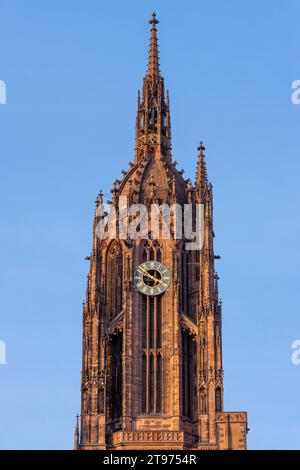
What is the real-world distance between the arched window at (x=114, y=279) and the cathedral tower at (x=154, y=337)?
0.08 meters

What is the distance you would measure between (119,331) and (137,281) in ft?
14.1

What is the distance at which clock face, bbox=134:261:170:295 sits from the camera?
431ft

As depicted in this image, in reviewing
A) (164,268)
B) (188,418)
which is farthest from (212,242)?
(188,418)

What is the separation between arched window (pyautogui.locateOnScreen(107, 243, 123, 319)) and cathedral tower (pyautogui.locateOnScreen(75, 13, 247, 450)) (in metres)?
0.08

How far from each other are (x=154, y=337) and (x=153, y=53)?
94.8 ft

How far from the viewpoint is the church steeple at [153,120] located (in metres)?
140

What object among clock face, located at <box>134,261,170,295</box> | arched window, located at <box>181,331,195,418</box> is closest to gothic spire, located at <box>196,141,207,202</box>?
clock face, located at <box>134,261,170,295</box>

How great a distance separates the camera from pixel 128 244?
132375 mm

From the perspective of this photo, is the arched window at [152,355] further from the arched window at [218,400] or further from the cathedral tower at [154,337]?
the arched window at [218,400]

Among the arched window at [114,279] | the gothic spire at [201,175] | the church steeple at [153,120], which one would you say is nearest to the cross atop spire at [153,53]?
the church steeple at [153,120]

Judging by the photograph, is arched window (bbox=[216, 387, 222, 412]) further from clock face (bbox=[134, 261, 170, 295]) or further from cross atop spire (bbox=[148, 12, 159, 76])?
cross atop spire (bbox=[148, 12, 159, 76])
